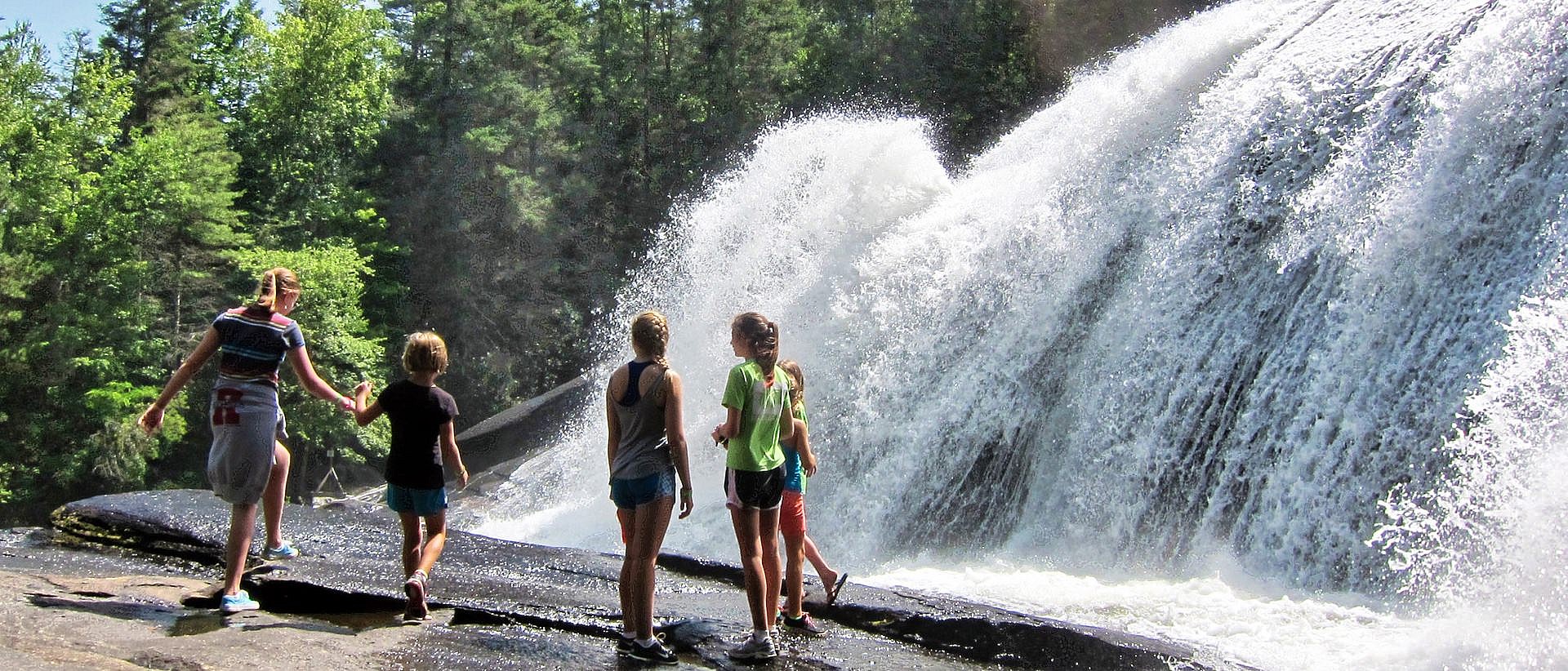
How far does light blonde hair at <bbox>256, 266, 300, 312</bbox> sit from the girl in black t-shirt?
560mm

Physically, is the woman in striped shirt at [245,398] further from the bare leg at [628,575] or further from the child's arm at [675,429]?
the child's arm at [675,429]

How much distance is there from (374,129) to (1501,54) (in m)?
27.7

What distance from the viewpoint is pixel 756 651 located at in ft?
16.9

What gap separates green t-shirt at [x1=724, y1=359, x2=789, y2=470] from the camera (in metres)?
5.10

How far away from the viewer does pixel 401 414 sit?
5289 millimetres

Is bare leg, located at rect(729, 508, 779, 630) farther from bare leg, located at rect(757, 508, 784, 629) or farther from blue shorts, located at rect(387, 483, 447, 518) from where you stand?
blue shorts, located at rect(387, 483, 447, 518)

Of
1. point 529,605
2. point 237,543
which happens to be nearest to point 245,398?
point 237,543

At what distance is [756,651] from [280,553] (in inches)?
114

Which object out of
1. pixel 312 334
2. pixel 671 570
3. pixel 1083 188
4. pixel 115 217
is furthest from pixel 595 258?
pixel 671 570

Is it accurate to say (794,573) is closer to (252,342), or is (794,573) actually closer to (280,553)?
(252,342)

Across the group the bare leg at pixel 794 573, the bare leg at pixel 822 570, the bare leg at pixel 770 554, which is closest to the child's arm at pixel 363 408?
the bare leg at pixel 770 554

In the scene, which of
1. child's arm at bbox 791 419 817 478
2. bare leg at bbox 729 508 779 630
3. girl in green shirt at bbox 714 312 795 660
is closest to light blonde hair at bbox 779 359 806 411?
child's arm at bbox 791 419 817 478

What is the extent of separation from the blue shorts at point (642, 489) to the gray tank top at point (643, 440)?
3cm

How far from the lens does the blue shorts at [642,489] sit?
4965mm
